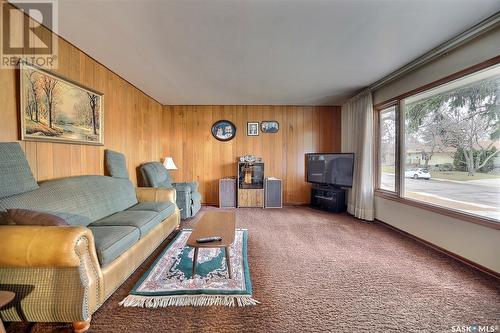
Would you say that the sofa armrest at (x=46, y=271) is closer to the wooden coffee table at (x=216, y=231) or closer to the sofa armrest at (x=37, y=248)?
the sofa armrest at (x=37, y=248)

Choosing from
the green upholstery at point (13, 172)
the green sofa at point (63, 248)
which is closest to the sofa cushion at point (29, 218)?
the green sofa at point (63, 248)

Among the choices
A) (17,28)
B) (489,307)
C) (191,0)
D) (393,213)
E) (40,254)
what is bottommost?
(489,307)

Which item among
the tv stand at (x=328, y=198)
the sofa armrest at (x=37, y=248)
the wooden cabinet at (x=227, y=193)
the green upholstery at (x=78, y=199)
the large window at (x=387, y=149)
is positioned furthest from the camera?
the wooden cabinet at (x=227, y=193)

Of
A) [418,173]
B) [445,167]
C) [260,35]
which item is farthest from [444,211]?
[260,35]

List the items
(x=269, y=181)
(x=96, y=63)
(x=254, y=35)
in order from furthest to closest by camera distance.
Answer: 1. (x=269, y=181)
2. (x=96, y=63)
3. (x=254, y=35)

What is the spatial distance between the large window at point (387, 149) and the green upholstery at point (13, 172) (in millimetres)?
4548

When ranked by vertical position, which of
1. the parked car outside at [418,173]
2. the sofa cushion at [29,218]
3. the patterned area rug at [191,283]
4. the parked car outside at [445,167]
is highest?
the parked car outside at [445,167]

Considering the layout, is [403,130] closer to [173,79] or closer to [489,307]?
[489,307]

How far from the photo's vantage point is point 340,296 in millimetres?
1705

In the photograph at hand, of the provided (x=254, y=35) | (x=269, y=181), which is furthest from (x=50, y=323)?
(x=269, y=181)

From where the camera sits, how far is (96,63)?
2732 mm

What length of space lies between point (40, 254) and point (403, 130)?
14.0 feet

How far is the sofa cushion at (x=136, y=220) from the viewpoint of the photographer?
2047mm

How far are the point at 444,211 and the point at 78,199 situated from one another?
4.07 metres
